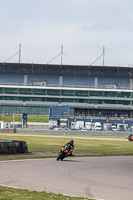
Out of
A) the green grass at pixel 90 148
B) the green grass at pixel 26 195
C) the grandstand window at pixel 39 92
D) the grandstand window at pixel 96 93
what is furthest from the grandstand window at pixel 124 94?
the green grass at pixel 26 195

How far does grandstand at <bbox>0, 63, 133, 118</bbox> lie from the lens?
105938 millimetres

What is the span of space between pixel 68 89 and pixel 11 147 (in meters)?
84.7

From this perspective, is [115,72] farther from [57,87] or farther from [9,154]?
[9,154]

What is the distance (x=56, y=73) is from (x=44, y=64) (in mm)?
5248

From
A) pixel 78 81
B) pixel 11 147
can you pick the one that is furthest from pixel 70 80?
pixel 11 147

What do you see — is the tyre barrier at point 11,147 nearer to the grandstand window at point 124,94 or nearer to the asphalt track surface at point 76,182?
the asphalt track surface at point 76,182

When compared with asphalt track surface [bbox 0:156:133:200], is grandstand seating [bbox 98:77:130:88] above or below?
above

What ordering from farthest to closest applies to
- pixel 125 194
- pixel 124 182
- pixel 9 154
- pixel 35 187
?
pixel 9 154 → pixel 124 182 → pixel 35 187 → pixel 125 194

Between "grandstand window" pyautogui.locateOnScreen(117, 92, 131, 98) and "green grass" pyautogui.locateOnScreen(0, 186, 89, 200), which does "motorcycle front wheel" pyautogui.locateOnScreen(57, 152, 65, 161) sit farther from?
"grandstand window" pyautogui.locateOnScreen(117, 92, 131, 98)

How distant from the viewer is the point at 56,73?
114 meters

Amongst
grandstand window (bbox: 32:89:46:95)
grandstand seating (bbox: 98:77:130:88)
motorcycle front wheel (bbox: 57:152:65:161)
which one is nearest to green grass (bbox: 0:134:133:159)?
motorcycle front wheel (bbox: 57:152:65:161)

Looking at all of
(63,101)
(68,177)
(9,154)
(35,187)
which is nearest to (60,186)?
(35,187)

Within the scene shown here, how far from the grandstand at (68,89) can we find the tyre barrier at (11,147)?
76.7 m

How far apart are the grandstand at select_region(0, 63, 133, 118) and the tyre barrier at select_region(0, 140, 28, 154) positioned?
76.7m
